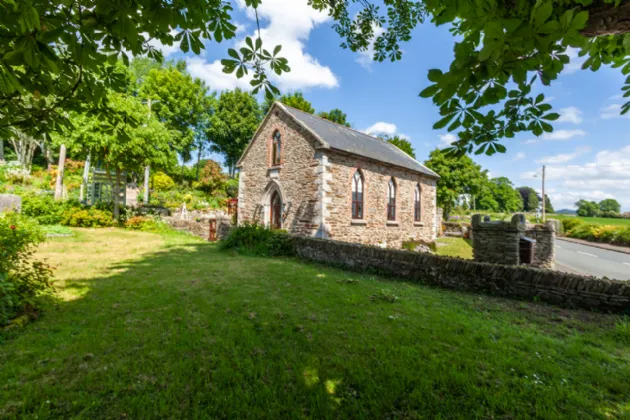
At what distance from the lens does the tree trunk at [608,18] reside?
1.88 m

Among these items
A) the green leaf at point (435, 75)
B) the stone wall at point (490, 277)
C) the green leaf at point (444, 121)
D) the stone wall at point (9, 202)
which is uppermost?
the green leaf at point (435, 75)

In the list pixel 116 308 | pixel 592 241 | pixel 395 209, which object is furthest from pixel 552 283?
pixel 592 241

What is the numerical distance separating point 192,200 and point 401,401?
27.8 meters

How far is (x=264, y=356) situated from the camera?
10.4 feet

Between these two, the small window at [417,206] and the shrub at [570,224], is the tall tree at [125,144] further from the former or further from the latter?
the shrub at [570,224]

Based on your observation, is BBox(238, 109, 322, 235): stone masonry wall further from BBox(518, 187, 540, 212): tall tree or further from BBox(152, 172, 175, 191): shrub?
BBox(518, 187, 540, 212): tall tree

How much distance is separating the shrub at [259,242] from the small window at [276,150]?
18.9 feet

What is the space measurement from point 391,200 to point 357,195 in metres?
3.39

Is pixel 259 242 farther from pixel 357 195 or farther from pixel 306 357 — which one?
pixel 306 357

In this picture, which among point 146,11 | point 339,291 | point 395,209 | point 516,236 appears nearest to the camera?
point 146,11

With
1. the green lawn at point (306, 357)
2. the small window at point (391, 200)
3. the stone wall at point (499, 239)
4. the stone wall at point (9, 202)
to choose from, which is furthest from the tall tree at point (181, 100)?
the stone wall at point (499, 239)

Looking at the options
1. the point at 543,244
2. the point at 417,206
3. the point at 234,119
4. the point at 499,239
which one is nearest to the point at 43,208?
the point at 499,239

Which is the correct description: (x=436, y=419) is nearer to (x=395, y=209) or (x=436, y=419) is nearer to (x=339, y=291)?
(x=339, y=291)

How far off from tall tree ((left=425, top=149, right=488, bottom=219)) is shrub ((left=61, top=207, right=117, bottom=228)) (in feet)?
107
